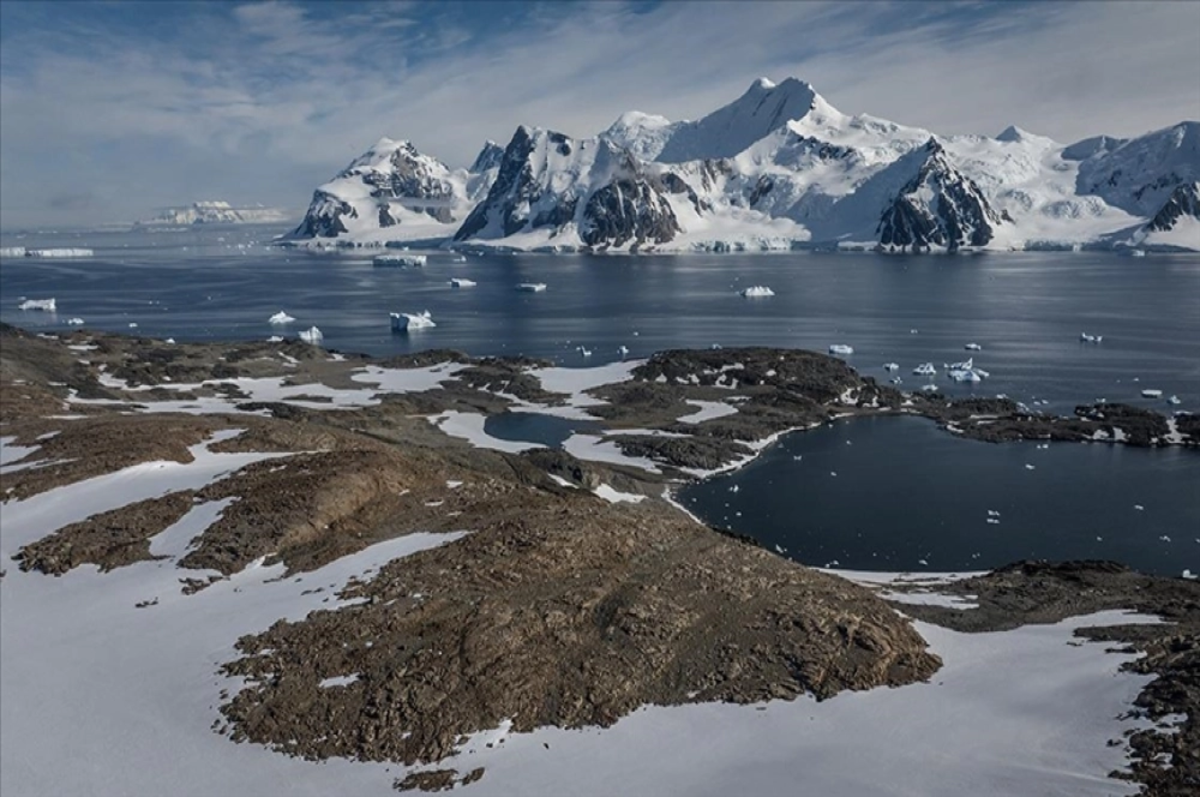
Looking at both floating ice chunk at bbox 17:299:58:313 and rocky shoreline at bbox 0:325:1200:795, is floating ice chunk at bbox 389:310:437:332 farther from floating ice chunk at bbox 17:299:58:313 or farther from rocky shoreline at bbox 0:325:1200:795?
rocky shoreline at bbox 0:325:1200:795

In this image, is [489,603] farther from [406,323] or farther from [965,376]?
[406,323]

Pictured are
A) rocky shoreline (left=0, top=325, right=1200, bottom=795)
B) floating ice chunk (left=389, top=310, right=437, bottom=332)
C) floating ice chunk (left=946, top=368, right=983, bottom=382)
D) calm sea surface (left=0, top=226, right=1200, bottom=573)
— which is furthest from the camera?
floating ice chunk (left=389, top=310, right=437, bottom=332)

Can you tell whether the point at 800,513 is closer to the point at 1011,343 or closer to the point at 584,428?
the point at 584,428

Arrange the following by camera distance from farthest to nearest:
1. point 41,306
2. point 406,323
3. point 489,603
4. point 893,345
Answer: point 41,306, point 406,323, point 893,345, point 489,603

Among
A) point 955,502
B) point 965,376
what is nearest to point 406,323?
point 965,376

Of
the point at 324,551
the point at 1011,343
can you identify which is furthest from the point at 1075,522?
the point at 1011,343

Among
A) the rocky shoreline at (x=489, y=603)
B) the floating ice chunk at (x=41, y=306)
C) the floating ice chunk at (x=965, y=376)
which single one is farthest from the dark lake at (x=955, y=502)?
the floating ice chunk at (x=41, y=306)

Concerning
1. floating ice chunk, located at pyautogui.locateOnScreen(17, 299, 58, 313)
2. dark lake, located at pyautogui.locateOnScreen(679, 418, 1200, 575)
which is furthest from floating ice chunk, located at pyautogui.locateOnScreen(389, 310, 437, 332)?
dark lake, located at pyautogui.locateOnScreen(679, 418, 1200, 575)

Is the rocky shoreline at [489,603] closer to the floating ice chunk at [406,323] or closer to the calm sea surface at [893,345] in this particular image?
the calm sea surface at [893,345]

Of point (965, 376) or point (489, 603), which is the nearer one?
point (489, 603)
